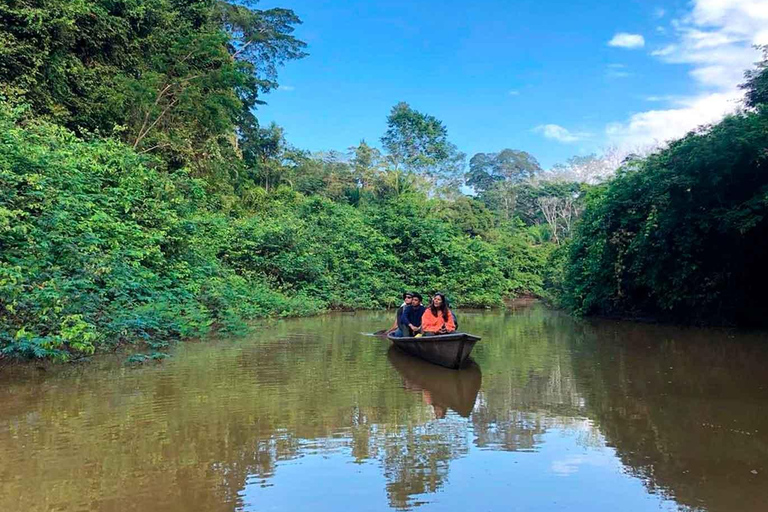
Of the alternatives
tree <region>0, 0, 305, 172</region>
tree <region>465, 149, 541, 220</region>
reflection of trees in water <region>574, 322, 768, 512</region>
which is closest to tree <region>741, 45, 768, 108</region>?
reflection of trees in water <region>574, 322, 768, 512</region>

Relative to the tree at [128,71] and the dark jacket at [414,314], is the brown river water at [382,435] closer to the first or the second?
the dark jacket at [414,314]

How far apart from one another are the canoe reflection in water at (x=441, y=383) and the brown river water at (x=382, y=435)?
47 mm

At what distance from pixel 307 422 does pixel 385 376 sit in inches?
94.1

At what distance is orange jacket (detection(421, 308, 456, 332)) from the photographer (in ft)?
28.9

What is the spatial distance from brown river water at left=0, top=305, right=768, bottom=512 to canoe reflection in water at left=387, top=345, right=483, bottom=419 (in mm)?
47

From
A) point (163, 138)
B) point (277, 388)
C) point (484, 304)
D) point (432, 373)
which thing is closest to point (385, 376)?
point (432, 373)

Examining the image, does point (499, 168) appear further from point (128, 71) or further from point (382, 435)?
point (382, 435)

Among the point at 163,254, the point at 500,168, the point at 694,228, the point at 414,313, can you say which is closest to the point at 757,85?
the point at 694,228

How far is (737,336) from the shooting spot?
1147 cm

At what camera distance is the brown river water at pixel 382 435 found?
3555 millimetres

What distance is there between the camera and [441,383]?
7.04 m

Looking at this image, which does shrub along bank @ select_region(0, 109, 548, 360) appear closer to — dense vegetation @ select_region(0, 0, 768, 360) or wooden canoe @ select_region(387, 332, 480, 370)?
dense vegetation @ select_region(0, 0, 768, 360)

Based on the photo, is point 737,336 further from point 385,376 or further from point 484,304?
point 484,304

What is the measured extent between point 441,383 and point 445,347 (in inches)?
28.8
